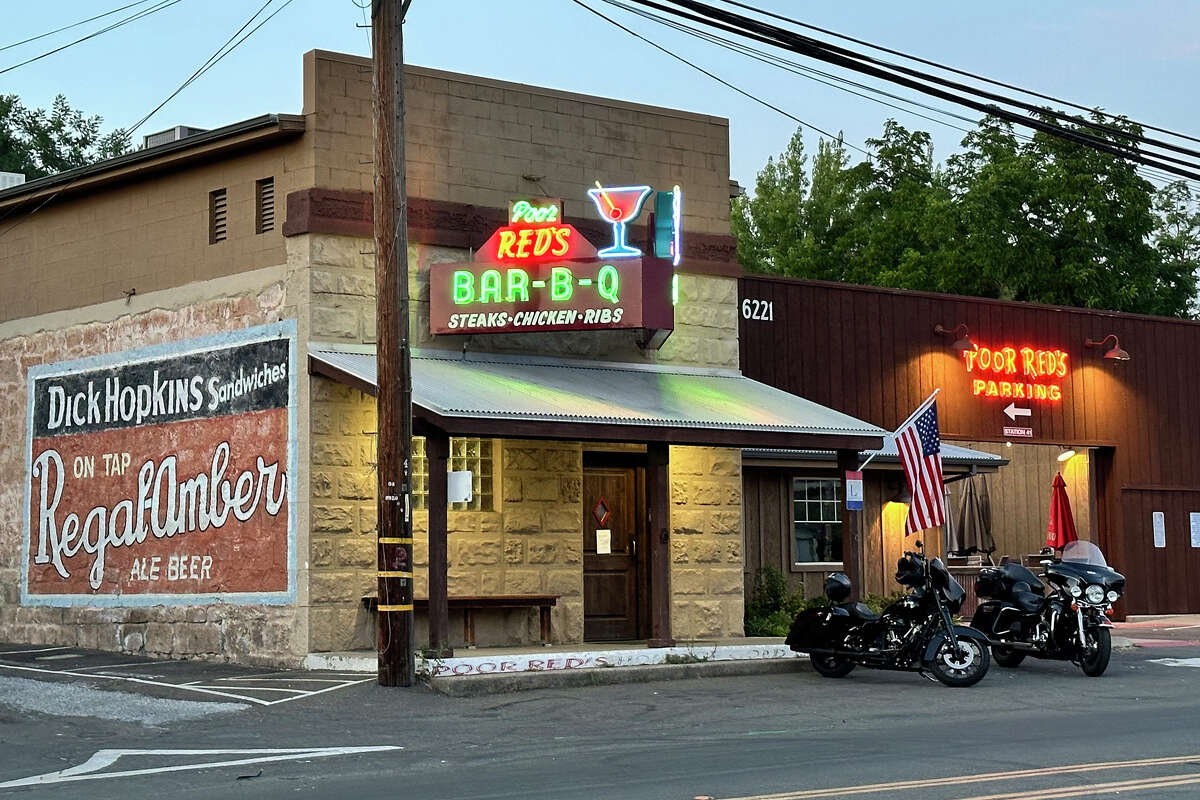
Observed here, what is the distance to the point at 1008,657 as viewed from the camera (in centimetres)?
1938

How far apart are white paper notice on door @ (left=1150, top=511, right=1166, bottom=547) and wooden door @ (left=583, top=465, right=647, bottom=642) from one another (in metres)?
11.5

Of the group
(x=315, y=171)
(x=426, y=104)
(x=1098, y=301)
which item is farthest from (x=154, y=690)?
(x=1098, y=301)

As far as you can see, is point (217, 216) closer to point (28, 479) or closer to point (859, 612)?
point (28, 479)

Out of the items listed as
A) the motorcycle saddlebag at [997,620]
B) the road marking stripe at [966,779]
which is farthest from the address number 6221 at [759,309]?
the road marking stripe at [966,779]

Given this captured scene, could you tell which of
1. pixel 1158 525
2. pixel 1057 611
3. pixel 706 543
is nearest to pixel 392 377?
pixel 706 543

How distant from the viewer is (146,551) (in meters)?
20.3

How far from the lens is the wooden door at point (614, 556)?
70.0 ft

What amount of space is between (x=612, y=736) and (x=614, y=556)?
26.3 ft

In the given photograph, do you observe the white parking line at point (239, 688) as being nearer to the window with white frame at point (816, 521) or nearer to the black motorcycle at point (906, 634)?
the black motorcycle at point (906, 634)

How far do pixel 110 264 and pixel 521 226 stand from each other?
552 centimetres

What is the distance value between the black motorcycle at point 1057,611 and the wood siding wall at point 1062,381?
6.50m

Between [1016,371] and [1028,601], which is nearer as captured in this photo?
[1028,601]

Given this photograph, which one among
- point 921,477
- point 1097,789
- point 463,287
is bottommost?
point 1097,789

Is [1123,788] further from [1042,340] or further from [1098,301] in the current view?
[1098,301]
